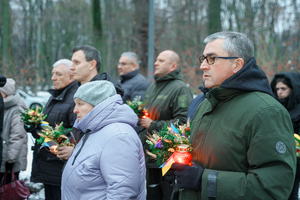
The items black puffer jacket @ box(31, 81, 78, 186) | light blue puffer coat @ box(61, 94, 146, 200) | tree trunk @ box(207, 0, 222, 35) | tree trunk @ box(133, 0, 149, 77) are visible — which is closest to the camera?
light blue puffer coat @ box(61, 94, 146, 200)

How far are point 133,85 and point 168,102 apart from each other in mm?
1710

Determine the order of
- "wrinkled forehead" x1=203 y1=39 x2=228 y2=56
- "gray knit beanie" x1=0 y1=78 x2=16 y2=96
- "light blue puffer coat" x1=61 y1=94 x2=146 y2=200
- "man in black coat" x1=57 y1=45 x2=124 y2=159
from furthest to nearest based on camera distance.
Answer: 1. "gray knit beanie" x1=0 y1=78 x2=16 y2=96
2. "man in black coat" x1=57 y1=45 x2=124 y2=159
3. "light blue puffer coat" x1=61 y1=94 x2=146 y2=200
4. "wrinkled forehead" x1=203 y1=39 x2=228 y2=56

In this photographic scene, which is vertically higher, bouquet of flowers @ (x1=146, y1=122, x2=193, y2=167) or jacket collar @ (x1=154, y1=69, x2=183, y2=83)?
jacket collar @ (x1=154, y1=69, x2=183, y2=83)

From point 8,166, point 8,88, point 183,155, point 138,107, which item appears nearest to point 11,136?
point 8,166

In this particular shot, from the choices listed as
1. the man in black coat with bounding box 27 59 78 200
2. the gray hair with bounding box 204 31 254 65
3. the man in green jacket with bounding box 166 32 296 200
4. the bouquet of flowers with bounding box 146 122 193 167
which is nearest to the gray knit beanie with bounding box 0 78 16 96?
the man in black coat with bounding box 27 59 78 200

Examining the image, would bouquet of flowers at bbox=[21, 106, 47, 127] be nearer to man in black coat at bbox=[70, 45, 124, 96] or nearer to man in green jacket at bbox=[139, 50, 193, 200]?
man in black coat at bbox=[70, 45, 124, 96]

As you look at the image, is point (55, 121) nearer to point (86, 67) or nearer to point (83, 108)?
point (86, 67)

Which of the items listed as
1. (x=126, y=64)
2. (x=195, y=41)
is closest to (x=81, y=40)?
(x=195, y=41)

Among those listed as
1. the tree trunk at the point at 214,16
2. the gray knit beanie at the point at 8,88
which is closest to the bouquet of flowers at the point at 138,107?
the gray knit beanie at the point at 8,88

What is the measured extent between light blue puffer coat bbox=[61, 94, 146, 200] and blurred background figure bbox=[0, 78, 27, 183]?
Answer: 235cm

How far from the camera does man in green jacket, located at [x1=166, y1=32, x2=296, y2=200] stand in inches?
61.4

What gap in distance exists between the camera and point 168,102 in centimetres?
419

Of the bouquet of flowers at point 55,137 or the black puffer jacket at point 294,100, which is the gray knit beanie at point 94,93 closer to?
the bouquet of flowers at point 55,137

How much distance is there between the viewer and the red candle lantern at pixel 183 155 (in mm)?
1911
